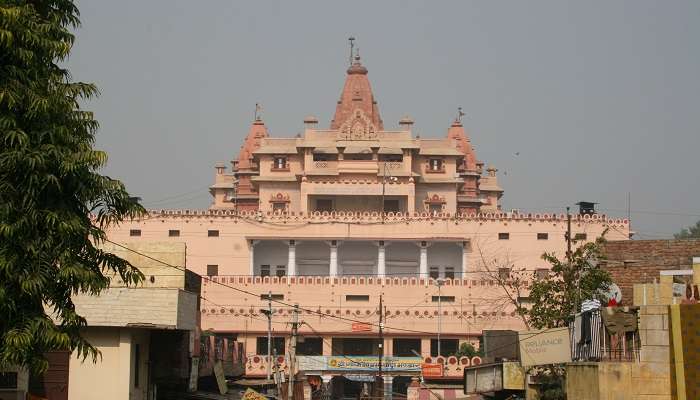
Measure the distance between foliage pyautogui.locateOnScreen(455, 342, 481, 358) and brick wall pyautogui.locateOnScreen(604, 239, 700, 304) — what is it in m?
26.2

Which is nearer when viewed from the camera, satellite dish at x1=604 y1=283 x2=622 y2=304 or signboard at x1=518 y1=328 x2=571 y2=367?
signboard at x1=518 y1=328 x2=571 y2=367

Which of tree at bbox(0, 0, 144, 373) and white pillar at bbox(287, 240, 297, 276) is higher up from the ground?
white pillar at bbox(287, 240, 297, 276)

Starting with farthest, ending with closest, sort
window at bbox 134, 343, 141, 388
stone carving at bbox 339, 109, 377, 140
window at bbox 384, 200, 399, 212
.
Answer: window at bbox 384, 200, 399, 212, stone carving at bbox 339, 109, 377, 140, window at bbox 134, 343, 141, 388

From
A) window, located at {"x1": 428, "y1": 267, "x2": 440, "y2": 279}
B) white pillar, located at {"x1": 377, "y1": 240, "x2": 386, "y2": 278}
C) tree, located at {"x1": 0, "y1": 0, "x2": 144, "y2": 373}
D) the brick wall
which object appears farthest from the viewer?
window, located at {"x1": 428, "y1": 267, "x2": 440, "y2": 279}

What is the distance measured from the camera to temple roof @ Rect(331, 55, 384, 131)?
81.7 m

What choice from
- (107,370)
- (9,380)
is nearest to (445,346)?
(107,370)

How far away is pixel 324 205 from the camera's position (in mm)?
77312

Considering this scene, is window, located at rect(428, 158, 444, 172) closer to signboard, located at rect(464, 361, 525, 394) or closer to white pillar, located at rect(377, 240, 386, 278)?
white pillar, located at rect(377, 240, 386, 278)

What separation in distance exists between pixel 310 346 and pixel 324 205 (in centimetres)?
1293

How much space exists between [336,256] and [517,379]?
41865mm

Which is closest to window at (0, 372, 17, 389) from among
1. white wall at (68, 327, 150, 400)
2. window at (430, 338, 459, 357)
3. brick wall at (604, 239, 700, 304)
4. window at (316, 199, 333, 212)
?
white wall at (68, 327, 150, 400)

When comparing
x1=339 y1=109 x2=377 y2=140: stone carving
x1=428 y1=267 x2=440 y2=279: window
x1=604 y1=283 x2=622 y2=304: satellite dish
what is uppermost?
x1=339 y1=109 x2=377 y2=140: stone carving

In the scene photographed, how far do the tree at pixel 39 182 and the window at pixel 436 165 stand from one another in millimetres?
62531

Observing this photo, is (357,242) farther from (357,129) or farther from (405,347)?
(405,347)
